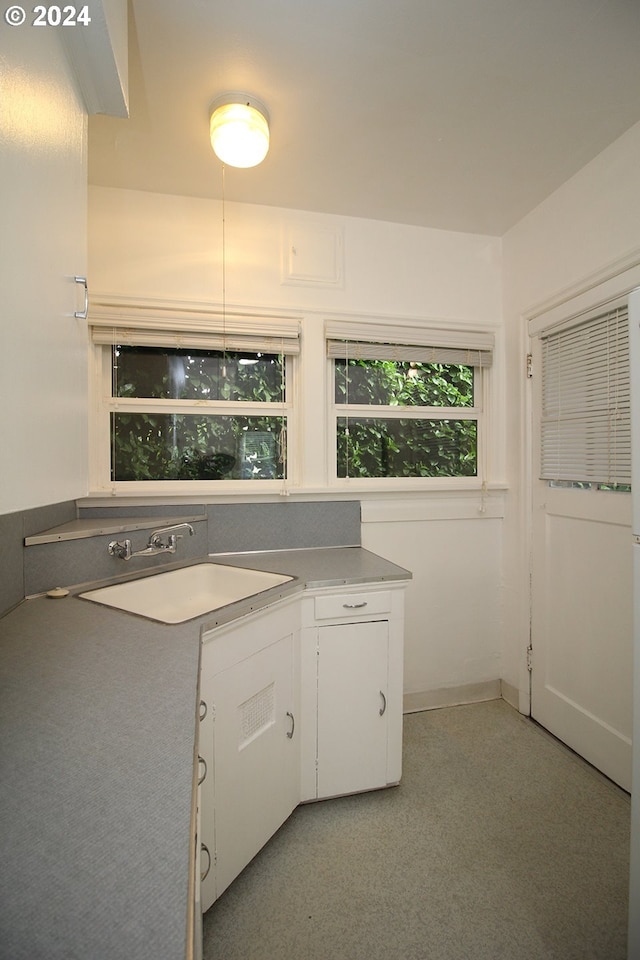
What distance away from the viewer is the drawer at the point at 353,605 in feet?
5.53

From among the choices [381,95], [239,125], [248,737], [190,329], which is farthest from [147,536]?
[381,95]

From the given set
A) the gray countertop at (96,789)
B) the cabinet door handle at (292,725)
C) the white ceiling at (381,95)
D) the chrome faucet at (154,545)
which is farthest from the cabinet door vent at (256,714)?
the white ceiling at (381,95)

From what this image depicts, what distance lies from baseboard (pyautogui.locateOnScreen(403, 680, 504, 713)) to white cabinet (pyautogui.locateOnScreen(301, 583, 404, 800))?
0.62m

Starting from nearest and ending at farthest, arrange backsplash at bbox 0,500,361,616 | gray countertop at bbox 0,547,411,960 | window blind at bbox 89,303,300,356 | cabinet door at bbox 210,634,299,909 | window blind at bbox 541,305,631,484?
gray countertop at bbox 0,547,411,960 < cabinet door at bbox 210,634,299,909 < backsplash at bbox 0,500,361,616 < window blind at bbox 541,305,631,484 < window blind at bbox 89,303,300,356

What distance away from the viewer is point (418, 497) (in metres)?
2.41

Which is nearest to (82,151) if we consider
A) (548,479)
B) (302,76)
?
(302,76)

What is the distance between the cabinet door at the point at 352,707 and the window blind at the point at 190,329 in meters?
1.37

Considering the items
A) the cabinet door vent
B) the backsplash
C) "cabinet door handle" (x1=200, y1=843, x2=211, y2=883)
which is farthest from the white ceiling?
"cabinet door handle" (x1=200, y1=843, x2=211, y2=883)

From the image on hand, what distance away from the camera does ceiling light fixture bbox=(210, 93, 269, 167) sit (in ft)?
5.05

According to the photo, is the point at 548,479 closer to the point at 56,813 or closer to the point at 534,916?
the point at 534,916

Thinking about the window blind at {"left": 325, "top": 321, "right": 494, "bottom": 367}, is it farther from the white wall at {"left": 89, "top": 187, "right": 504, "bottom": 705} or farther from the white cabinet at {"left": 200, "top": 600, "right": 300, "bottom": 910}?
the white cabinet at {"left": 200, "top": 600, "right": 300, "bottom": 910}

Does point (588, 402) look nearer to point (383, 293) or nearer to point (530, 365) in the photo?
point (530, 365)

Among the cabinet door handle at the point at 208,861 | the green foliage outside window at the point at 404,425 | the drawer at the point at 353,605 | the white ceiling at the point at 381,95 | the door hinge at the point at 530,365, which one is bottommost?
the cabinet door handle at the point at 208,861

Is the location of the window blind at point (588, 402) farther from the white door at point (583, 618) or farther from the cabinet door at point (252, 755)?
the cabinet door at point (252, 755)
